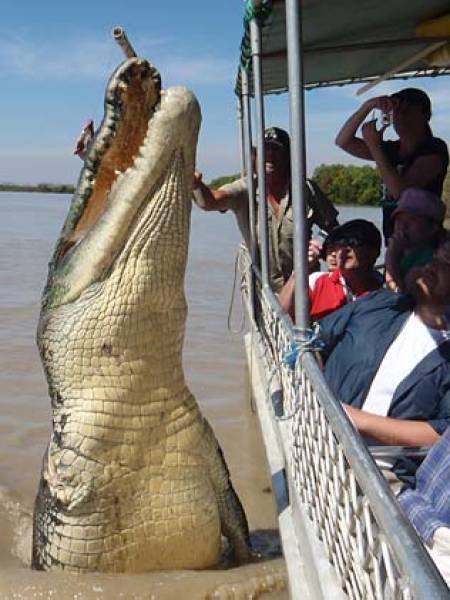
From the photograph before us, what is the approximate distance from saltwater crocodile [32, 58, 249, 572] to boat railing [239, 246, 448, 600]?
1.31 feet

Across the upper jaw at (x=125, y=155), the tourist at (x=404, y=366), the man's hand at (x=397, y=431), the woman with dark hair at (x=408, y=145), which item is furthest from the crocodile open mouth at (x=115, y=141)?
the woman with dark hair at (x=408, y=145)

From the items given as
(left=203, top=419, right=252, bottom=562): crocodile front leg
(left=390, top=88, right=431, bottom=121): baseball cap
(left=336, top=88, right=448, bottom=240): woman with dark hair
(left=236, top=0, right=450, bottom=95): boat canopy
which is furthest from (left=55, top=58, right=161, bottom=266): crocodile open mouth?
(left=390, top=88, right=431, bottom=121): baseball cap

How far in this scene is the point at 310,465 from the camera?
2275 millimetres

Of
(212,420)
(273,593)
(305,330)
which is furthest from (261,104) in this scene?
(212,420)

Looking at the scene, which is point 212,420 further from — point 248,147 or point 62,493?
point 62,493

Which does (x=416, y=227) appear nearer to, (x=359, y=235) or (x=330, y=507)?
(x=359, y=235)

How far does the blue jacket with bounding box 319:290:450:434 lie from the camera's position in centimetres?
259

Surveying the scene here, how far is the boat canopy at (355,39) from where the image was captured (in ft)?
12.1

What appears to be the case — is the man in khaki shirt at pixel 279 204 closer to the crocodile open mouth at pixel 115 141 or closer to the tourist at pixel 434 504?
the crocodile open mouth at pixel 115 141

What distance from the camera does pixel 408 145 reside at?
435 centimetres

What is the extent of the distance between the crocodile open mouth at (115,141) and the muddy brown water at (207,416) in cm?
120

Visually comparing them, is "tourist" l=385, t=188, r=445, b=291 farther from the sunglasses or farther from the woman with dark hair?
the woman with dark hair

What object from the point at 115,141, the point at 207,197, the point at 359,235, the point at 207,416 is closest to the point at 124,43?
the point at 115,141

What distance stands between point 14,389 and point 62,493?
4.60 metres
